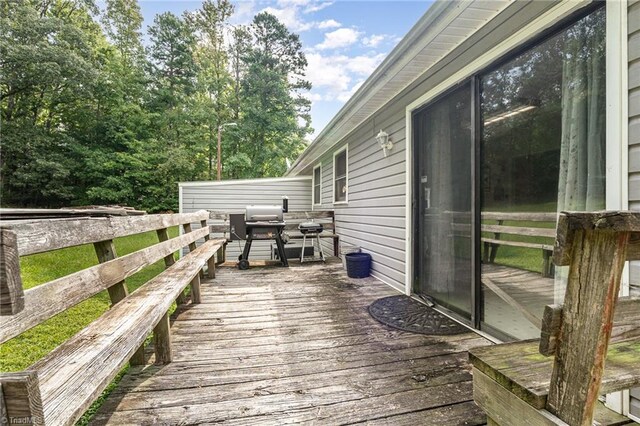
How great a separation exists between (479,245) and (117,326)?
2432mm

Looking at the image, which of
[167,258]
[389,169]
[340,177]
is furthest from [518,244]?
[340,177]

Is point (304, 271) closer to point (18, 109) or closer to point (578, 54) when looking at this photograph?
point (578, 54)

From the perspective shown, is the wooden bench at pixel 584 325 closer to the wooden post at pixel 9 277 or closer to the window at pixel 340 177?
the wooden post at pixel 9 277

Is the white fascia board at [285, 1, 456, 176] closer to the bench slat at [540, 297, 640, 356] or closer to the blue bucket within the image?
the bench slat at [540, 297, 640, 356]

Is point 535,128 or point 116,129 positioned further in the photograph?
point 116,129

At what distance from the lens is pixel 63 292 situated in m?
1.17

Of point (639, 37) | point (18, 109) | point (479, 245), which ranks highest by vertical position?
point (18, 109)

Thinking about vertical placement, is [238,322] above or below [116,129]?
below

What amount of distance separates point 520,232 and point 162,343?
8.20ft

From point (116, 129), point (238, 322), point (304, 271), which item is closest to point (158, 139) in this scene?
point (116, 129)

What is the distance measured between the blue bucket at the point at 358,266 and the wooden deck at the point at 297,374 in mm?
1287

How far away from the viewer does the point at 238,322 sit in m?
2.69

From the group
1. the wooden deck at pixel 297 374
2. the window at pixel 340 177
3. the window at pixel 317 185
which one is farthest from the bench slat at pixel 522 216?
the window at pixel 317 185

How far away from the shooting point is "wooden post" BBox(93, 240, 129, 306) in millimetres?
1663
